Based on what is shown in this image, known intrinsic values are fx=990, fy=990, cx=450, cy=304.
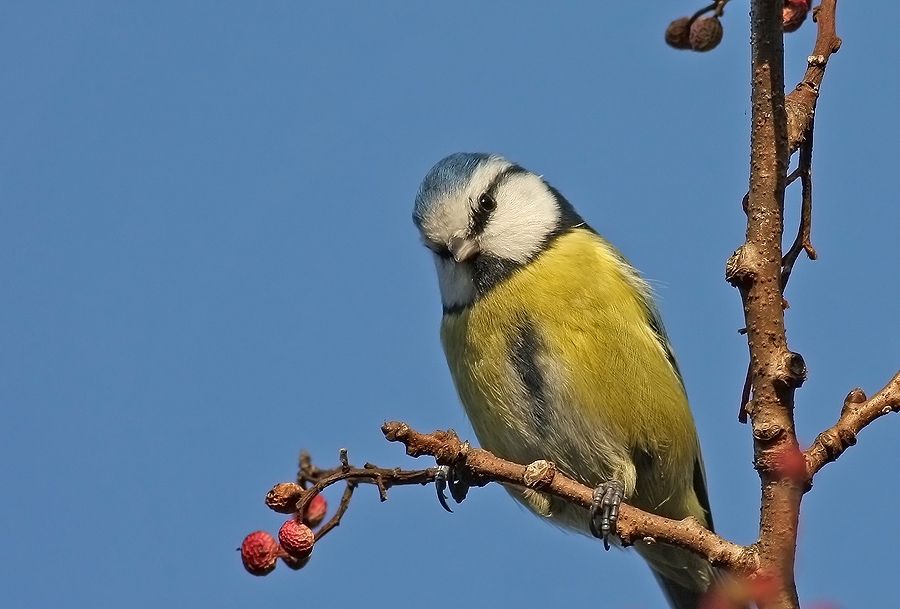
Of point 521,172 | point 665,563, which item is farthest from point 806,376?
point 521,172

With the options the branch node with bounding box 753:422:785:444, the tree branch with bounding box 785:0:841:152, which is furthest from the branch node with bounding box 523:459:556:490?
the tree branch with bounding box 785:0:841:152

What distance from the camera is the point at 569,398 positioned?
10.8 feet

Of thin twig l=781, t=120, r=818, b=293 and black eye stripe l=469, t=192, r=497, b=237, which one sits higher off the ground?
black eye stripe l=469, t=192, r=497, b=237

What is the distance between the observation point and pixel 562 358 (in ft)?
10.7

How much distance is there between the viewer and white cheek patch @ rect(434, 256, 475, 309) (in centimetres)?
355

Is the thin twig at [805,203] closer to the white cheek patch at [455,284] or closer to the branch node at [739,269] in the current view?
the branch node at [739,269]

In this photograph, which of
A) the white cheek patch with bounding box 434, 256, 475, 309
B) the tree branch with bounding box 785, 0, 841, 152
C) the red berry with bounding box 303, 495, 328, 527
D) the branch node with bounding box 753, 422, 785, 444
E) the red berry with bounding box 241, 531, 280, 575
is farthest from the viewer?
the white cheek patch with bounding box 434, 256, 475, 309

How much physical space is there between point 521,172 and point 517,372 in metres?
1.17

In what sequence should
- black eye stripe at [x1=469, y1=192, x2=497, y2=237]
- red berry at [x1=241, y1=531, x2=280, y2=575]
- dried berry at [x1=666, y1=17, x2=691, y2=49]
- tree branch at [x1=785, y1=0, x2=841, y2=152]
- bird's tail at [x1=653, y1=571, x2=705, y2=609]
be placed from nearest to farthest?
tree branch at [x1=785, y1=0, x2=841, y2=152] < red berry at [x1=241, y1=531, x2=280, y2=575] < dried berry at [x1=666, y1=17, x2=691, y2=49] < black eye stripe at [x1=469, y1=192, x2=497, y2=237] < bird's tail at [x1=653, y1=571, x2=705, y2=609]

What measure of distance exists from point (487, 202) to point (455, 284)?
36cm

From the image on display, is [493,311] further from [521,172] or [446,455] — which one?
[446,455]

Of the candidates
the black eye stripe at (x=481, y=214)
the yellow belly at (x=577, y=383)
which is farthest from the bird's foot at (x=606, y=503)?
the black eye stripe at (x=481, y=214)

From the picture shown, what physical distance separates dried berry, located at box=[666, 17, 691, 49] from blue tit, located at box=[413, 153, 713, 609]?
994 mm

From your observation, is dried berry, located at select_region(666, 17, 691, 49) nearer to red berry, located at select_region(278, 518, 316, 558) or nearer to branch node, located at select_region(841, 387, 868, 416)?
branch node, located at select_region(841, 387, 868, 416)
